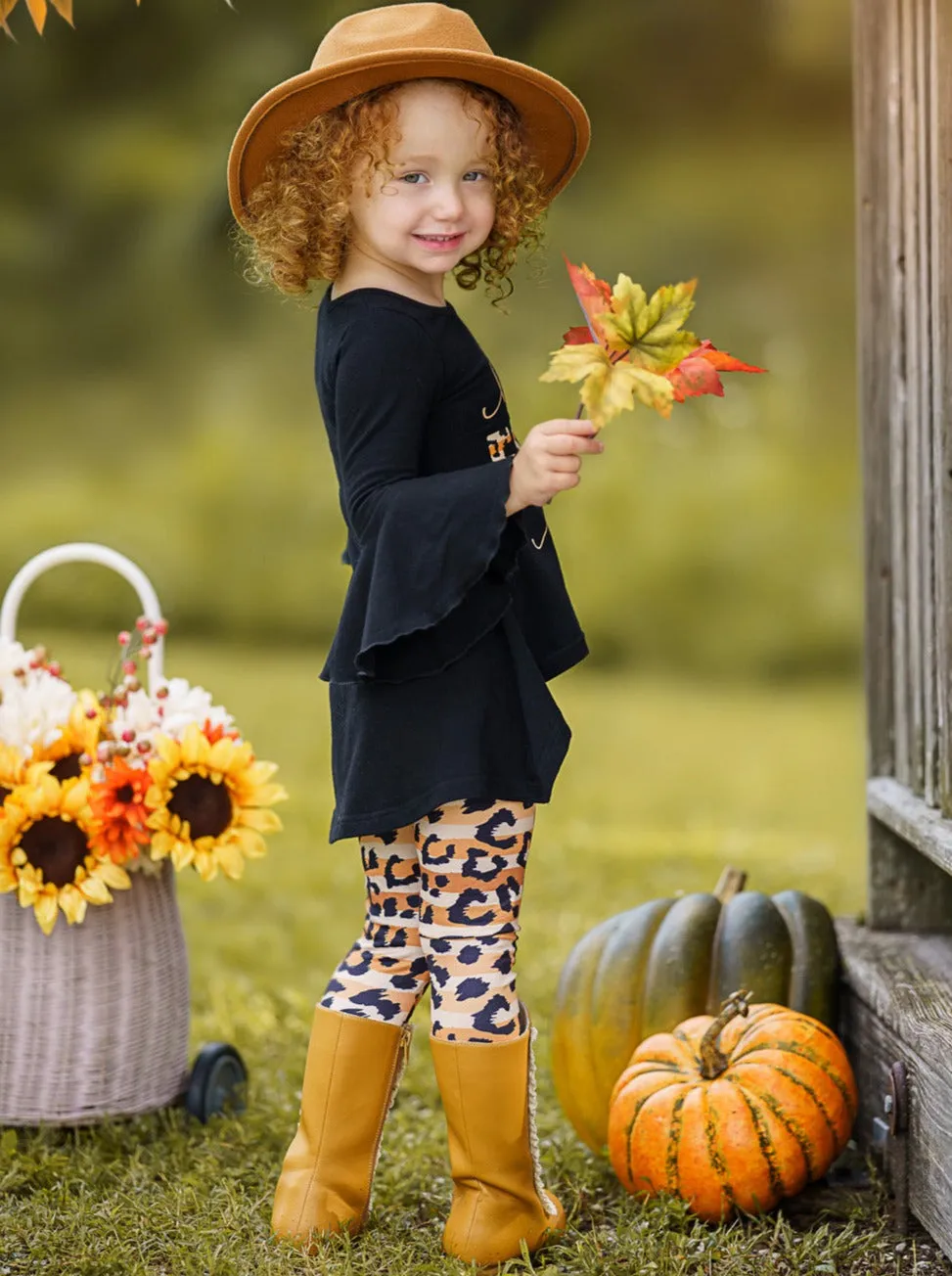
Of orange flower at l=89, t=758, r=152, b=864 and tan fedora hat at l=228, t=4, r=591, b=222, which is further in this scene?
orange flower at l=89, t=758, r=152, b=864

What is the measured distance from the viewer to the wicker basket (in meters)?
2.34

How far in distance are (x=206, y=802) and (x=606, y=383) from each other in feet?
3.35

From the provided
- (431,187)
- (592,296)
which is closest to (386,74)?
(431,187)

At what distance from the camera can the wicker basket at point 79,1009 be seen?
7.69 ft

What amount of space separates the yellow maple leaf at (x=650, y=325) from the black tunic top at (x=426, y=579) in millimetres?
190

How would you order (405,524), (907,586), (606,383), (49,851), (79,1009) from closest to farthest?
(606,383), (405,524), (49,851), (79,1009), (907,586)

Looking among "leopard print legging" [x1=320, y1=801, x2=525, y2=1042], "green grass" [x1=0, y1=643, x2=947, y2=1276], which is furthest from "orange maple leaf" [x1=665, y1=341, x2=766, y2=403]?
"green grass" [x1=0, y1=643, x2=947, y2=1276]

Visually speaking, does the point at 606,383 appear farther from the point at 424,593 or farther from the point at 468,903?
the point at 468,903

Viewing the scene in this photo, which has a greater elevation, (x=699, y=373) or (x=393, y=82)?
(x=393, y=82)

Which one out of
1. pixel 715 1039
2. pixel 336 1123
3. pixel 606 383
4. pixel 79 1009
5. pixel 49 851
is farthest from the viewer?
pixel 79 1009

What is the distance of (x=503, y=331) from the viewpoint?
8.30 meters

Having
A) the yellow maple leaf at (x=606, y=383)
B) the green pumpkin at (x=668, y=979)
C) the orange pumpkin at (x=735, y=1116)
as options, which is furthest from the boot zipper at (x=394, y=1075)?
the yellow maple leaf at (x=606, y=383)

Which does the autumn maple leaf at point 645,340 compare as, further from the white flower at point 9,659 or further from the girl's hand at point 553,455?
the white flower at point 9,659

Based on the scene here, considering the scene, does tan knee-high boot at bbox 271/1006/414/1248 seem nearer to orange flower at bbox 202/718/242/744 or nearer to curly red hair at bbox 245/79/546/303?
orange flower at bbox 202/718/242/744
